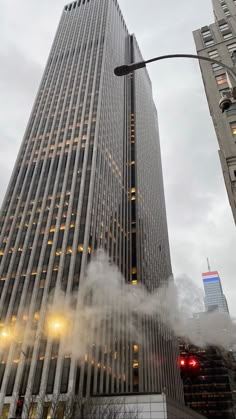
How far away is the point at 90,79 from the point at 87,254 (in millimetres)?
60887

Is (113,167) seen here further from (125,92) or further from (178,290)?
(125,92)

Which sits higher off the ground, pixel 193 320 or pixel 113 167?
pixel 113 167

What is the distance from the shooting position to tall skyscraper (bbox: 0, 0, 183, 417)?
50781 millimetres

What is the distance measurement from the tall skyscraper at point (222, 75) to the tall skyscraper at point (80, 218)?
36.4 meters

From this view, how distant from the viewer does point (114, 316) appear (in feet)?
202

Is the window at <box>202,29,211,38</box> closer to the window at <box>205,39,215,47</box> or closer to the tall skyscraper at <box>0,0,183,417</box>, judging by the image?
the window at <box>205,39,215,47</box>

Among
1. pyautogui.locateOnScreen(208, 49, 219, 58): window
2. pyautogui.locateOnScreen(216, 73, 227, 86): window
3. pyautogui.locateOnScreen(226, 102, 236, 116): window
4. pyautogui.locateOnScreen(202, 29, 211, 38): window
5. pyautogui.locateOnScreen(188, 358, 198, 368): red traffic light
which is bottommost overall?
pyautogui.locateOnScreen(188, 358, 198, 368): red traffic light

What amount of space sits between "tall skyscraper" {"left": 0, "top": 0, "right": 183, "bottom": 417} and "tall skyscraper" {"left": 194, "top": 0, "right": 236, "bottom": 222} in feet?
120

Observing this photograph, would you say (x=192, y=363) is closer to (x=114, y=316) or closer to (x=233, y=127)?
(x=233, y=127)

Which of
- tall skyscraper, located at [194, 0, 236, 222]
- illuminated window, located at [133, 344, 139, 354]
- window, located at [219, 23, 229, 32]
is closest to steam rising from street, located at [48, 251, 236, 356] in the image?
illuminated window, located at [133, 344, 139, 354]

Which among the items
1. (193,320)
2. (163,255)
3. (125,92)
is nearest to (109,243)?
(193,320)

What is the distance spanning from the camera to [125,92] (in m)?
128

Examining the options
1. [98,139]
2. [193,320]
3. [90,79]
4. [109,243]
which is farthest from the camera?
[90,79]

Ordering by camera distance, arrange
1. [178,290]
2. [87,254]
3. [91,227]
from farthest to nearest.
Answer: [91,227] → [87,254] → [178,290]
